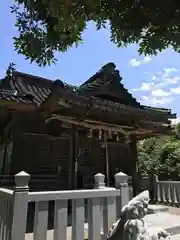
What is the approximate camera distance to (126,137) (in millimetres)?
8523

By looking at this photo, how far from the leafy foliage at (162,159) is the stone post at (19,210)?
1062 centimetres

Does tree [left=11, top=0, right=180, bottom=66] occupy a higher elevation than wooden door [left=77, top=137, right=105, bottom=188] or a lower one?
higher

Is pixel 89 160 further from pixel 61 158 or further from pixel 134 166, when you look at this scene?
pixel 134 166

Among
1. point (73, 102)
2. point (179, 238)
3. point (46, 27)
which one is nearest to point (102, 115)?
point (73, 102)

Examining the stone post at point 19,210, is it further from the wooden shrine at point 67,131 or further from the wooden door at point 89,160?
the wooden door at point 89,160

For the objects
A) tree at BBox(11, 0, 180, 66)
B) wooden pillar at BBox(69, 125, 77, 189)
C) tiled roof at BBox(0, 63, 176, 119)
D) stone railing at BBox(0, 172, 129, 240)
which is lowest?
stone railing at BBox(0, 172, 129, 240)

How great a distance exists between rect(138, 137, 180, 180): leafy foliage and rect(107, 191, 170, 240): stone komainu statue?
414 inches

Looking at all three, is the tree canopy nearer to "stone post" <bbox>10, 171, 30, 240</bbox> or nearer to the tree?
the tree

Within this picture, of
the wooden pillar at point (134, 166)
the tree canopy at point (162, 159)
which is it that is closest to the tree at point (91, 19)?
the wooden pillar at point (134, 166)

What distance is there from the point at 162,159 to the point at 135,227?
12.5 meters

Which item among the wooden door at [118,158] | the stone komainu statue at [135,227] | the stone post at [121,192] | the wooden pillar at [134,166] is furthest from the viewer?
the wooden door at [118,158]

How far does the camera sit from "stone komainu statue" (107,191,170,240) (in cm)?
213

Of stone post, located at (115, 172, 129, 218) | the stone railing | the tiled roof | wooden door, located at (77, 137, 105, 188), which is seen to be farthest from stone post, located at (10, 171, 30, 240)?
the tiled roof

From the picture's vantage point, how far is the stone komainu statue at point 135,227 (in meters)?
2.13
